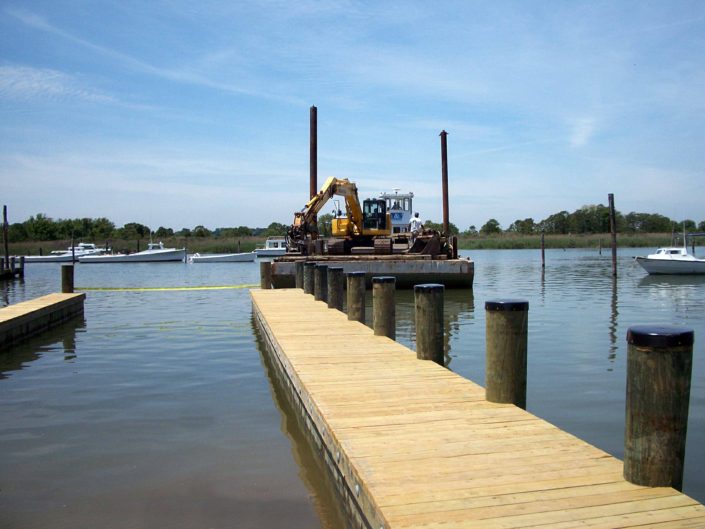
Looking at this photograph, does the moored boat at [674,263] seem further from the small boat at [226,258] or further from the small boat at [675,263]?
the small boat at [226,258]

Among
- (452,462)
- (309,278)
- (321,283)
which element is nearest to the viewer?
(452,462)

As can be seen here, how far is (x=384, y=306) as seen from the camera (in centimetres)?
951

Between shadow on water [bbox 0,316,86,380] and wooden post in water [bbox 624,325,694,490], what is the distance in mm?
9396

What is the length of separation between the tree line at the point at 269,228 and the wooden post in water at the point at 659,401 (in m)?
82.6

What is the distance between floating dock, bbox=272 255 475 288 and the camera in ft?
76.2

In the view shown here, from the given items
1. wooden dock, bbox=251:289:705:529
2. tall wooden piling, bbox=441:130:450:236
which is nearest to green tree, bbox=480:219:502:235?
tall wooden piling, bbox=441:130:450:236

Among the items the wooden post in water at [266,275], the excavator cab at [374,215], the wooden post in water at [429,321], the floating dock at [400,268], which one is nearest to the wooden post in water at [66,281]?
the wooden post in water at [266,275]

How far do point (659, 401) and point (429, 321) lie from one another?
4.06 m

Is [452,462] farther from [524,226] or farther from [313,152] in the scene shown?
[524,226]

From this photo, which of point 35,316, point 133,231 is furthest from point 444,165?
point 133,231

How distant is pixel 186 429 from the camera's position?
7.04 meters

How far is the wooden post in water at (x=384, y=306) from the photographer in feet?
31.1

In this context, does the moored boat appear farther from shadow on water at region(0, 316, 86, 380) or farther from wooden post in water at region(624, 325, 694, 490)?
wooden post in water at region(624, 325, 694, 490)

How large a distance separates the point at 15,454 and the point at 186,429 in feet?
5.33
